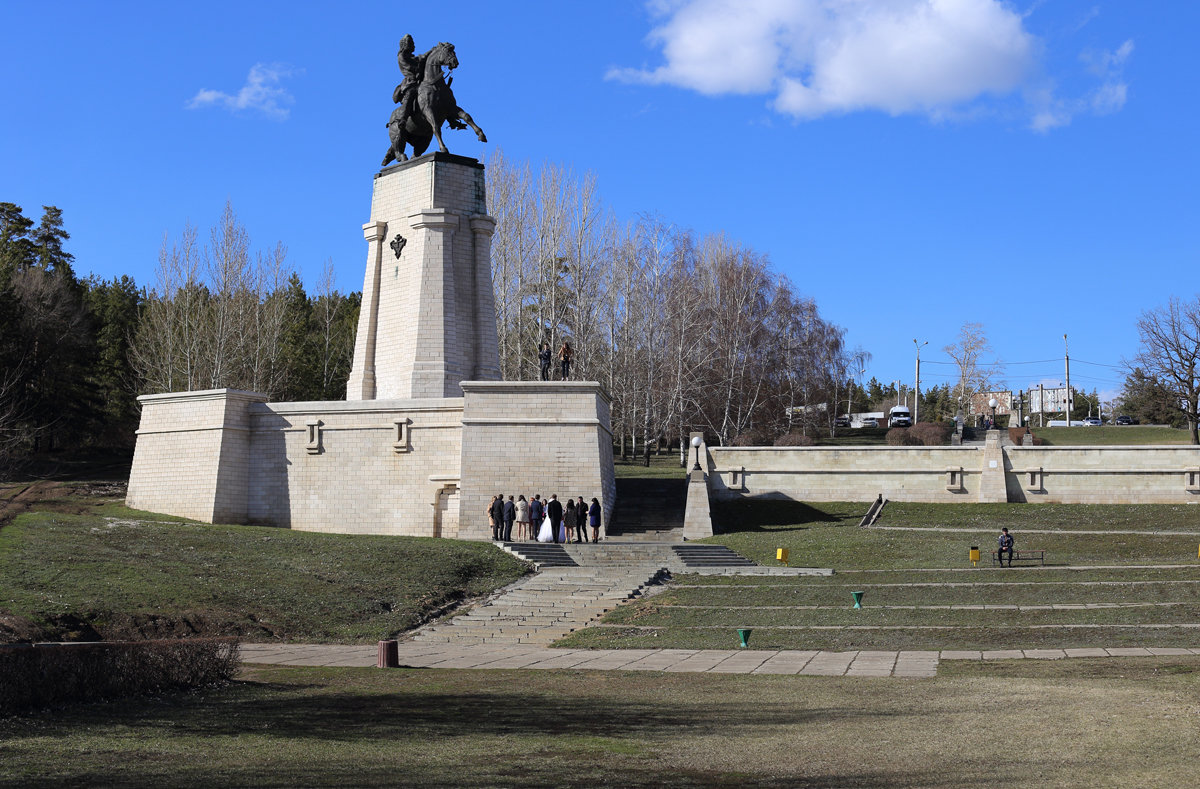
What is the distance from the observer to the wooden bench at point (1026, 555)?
23.8 meters

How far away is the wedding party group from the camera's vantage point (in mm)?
27031

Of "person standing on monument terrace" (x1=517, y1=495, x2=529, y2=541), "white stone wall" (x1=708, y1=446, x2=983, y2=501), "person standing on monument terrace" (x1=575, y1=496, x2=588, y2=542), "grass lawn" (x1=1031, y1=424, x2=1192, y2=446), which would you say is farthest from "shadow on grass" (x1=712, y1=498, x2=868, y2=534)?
"grass lawn" (x1=1031, y1=424, x2=1192, y2=446)

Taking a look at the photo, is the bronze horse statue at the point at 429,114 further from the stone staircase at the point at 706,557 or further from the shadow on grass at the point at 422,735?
the shadow on grass at the point at 422,735

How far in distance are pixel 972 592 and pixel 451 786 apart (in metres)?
14.9

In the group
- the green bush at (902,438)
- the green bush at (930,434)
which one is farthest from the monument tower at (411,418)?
the green bush at (930,434)

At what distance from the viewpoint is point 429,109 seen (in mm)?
31031

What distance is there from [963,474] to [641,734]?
84.5 feet

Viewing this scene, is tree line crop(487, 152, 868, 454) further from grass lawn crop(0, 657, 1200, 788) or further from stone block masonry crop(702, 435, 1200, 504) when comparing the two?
grass lawn crop(0, 657, 1200, 788)

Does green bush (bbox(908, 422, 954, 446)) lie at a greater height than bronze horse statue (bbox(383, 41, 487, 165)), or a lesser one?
lesser

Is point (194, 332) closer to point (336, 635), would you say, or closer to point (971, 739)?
point (336, 635)

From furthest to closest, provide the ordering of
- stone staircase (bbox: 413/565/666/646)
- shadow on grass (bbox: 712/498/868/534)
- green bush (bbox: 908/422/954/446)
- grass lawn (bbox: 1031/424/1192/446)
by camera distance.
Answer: green bush (bbox: 908/422/954/446)
grass lawn (bbox: 1031/424/1192/446)
shadow on grass (bbox: 712/498/868/534)
stone staircase (bbox: 413/565/666/646)

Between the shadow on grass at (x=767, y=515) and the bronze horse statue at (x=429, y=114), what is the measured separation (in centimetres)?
1301

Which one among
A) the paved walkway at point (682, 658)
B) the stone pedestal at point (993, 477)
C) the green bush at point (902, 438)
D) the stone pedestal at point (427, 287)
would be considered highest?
the stone pedestal at point (427, 287)

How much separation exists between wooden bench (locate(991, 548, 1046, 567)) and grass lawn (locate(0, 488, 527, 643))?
422 inches
